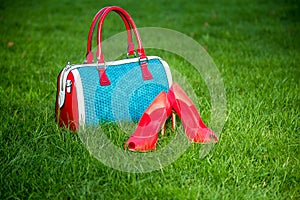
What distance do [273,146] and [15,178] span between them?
131cm

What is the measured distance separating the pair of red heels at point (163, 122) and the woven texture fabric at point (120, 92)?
196 millimetres

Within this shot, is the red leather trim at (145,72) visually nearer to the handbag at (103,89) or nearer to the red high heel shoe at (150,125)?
the handbag at (103,89)

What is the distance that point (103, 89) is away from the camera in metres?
2.84

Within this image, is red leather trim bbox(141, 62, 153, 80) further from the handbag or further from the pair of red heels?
the pair of red heels

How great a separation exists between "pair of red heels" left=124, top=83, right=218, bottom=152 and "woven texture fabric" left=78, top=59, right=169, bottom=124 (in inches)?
7.7

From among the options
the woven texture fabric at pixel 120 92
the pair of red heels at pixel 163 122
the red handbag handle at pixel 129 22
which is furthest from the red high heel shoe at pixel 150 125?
the red handbag handle at pixel 129 22

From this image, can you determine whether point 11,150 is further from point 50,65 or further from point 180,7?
point 180,7

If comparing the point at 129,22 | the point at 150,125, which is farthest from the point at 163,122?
the point at 129,22

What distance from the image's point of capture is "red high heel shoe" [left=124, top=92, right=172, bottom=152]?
260cm

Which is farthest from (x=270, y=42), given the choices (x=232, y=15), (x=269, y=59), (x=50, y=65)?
(x=50, y=65)

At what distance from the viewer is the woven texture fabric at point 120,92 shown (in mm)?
2816

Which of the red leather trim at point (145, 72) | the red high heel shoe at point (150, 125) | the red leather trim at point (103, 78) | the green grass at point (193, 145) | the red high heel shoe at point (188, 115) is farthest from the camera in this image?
the red leather trim at point (145, 72)

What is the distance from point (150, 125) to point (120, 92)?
0.32 meters

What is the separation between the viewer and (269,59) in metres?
4.64
